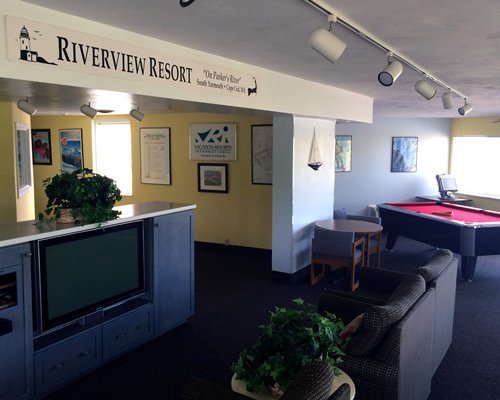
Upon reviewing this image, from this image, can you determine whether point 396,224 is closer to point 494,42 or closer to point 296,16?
point 494,42

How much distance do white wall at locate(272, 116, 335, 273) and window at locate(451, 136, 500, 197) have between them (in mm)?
5605

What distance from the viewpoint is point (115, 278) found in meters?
3.66

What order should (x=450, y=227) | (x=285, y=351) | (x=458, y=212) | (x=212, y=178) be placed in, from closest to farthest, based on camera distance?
(x=285, y=351) < (x=450, y=227) < (x=458, y=212) < (x=212, y=178)

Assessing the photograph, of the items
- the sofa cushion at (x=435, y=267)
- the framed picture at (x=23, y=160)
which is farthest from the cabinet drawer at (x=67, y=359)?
the framed picture at (x=23, y=160)

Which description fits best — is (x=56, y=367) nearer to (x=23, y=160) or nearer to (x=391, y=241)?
(x=23, y=160)

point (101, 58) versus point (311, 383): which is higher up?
point (101, 58)

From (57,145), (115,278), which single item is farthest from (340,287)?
(57,145)

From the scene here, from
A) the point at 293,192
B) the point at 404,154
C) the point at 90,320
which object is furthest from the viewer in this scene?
the point at 404,154

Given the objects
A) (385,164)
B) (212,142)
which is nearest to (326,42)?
(212,142)

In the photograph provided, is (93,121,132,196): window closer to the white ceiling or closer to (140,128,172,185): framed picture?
(140,128,172,185): framed picture

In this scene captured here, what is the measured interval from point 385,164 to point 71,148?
6331 millimetres

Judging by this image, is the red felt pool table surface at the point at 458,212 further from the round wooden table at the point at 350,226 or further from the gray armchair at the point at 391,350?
the gray armchair at the point at 391,350

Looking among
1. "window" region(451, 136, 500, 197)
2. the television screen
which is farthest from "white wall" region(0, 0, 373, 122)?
"window" region(451, 136, 500, 197)

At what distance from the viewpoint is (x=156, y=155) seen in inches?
310
